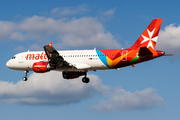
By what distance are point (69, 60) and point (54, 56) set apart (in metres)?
3.51

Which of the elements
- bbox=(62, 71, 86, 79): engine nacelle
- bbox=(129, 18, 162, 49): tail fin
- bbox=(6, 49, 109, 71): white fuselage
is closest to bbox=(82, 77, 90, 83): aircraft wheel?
bbox=(62, 71, 86, 79): engine nacelle

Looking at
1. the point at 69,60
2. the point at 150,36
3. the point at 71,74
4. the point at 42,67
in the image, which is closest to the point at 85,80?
the point at 71,74

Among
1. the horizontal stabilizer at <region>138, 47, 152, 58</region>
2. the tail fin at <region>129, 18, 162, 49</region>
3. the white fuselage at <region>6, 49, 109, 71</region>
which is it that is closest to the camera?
the horizontal stabilizer at <region>138, 47, 152, 58</region>

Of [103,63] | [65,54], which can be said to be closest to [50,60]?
[65,54]

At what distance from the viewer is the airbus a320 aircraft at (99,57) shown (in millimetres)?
48156

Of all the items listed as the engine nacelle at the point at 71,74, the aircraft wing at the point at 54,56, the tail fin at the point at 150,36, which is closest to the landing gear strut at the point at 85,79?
the engine nacelle at the point at 71,74

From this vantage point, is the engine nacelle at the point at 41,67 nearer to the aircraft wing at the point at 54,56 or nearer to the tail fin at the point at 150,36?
the aircraft wing at the point at 54,56

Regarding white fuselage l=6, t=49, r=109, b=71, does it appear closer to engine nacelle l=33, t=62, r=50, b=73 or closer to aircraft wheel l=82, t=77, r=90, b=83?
engine nacelle l=33, t=62, r=50, b=73

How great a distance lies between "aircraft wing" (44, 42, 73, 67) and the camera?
47838 mm

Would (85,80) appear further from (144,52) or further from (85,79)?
(144,52)

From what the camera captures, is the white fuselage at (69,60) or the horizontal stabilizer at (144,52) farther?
the white fuselage at (69,60)

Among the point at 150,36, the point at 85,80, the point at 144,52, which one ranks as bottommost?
the point at 144,52

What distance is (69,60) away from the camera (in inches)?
2057

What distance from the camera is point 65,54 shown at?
5291 cm
